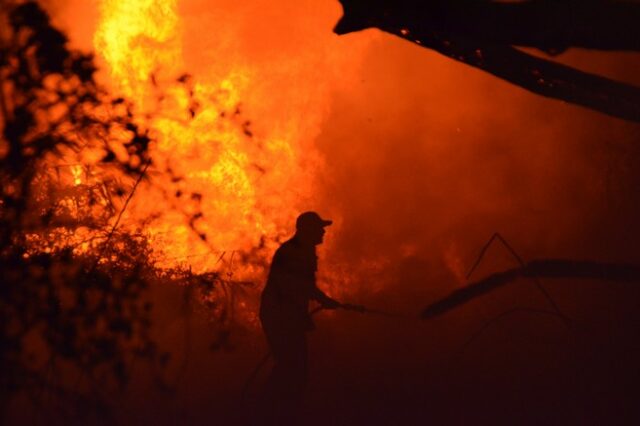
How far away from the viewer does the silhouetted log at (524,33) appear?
9.43ft

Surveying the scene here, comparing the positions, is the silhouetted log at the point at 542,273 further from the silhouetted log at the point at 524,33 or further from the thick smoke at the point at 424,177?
the silhouetted log at the point at 524,33

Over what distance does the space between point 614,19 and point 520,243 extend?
8.65 meters

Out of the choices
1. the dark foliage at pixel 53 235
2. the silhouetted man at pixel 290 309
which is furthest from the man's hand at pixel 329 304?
the dark foliage at pixel 53 235

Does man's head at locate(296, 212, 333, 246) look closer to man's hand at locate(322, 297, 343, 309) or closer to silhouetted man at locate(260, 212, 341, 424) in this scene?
silhouetted man at locate(260, 212, 341, 424)

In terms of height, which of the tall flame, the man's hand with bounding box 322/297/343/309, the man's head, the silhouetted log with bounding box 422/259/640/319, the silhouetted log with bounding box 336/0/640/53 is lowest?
the silhouetted log with bounding box 422/259/640/319

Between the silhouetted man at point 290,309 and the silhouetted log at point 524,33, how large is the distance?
125 inches

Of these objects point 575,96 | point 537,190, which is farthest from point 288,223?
point 575,96

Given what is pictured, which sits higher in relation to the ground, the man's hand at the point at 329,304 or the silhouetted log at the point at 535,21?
the silhouetted log at the point at 535,21

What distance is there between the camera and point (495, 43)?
3080 mm

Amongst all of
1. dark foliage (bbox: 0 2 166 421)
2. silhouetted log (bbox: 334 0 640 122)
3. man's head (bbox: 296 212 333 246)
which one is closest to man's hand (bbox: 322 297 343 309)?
man's head (bbox: 296 212 333 246)

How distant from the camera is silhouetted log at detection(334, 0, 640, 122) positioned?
9.43 feet

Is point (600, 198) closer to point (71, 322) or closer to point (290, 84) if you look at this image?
point (290, 84)

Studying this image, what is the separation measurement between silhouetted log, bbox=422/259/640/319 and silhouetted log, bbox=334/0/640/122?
2.28 meters

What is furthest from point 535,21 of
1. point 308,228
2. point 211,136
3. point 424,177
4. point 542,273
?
point 424,177
